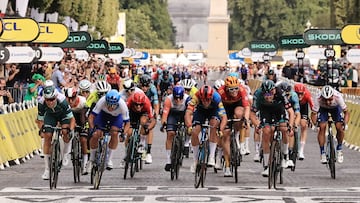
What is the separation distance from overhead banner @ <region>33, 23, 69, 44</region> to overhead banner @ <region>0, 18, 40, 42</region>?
5394 mm

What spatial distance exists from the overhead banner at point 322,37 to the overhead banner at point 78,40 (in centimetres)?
693

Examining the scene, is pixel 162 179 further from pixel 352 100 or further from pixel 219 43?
pixel 219 43

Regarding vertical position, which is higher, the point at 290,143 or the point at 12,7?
the point at 12,7

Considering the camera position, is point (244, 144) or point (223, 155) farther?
point (244, 144)

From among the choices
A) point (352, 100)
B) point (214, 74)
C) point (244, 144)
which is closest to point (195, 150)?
point (244, 144)

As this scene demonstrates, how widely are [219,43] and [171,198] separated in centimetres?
12200

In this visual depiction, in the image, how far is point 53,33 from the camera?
121 feet

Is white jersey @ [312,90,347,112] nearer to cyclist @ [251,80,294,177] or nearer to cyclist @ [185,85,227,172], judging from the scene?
cyclist @ [251,80,294,177]

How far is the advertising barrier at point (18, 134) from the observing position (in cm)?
2562

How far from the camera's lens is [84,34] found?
41.0 metres

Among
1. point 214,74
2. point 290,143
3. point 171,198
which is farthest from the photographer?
point 214,74

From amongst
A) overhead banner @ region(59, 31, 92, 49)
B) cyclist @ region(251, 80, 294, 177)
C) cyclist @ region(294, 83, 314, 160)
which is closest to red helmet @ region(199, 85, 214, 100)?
cyclist @ region(251, 80, 294, 177)

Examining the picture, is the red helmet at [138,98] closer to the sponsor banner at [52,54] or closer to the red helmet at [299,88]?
the red helmet at [299,88]

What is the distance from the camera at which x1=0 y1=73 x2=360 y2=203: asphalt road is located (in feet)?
61.1
